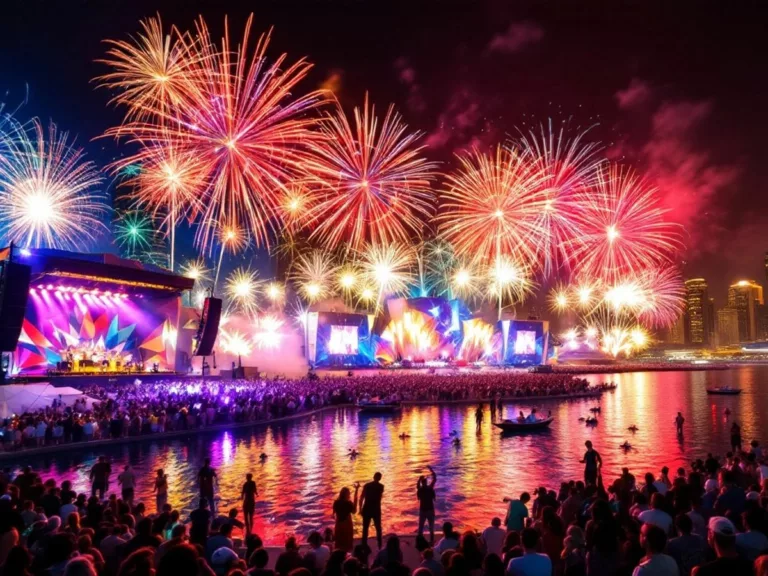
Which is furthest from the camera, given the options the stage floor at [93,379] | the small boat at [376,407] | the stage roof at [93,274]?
the stage roof at [93,274]

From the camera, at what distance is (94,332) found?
50375 mm

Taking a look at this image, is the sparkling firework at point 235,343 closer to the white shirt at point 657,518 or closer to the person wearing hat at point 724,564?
the white shirt at point 657,518

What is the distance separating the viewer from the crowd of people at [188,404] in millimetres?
24363

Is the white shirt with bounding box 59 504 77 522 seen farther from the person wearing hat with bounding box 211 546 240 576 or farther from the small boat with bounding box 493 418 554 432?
the small boat with bounding box 493 418 554 432

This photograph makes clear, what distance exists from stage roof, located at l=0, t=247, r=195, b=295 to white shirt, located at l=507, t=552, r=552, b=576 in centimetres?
3746

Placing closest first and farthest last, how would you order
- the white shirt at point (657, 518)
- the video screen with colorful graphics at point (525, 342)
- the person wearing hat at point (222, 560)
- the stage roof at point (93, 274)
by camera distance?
the person wearing hat at point (222, 560)
the white shirt at point (657, 518)
the stage roof at point (93, 274)
the video screen with colorful graphics at point (525, 342)

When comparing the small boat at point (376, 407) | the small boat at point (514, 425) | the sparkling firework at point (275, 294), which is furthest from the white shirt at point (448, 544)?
the sparkling firework at point (275, 294)

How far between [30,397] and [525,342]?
3152 inches

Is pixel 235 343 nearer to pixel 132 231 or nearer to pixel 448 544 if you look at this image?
pixel 132 231

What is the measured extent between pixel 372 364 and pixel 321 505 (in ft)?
224

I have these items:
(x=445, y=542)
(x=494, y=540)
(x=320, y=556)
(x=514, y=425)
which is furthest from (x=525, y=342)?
(x=320, y=556)

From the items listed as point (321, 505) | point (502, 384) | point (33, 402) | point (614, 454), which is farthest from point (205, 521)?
point (502, 384)

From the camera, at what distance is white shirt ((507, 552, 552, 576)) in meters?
5.42

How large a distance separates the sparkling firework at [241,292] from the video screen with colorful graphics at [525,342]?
4294 centimetres
